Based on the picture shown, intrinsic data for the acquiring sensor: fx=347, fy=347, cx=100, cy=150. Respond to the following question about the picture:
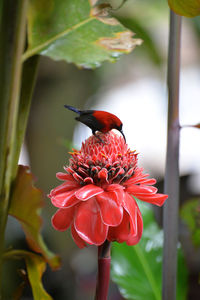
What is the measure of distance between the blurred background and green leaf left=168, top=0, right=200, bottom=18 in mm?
420

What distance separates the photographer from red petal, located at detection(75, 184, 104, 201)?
0.17m

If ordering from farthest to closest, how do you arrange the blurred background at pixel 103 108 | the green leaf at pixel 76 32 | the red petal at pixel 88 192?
the blurred background at pixel 103 108 → the green leaf at pixel 76 32 → the red petal at pixel 88 192

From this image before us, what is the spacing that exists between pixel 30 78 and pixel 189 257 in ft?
2.72

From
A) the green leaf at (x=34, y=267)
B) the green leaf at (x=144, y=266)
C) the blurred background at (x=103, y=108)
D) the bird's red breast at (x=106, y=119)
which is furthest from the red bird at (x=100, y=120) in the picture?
the blurred background at (x=103, y=108)

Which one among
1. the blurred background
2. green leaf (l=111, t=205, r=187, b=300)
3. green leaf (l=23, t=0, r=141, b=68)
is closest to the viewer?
green leaf (l=23, t=0, r=141, b=68)

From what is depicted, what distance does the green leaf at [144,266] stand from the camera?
38 cm

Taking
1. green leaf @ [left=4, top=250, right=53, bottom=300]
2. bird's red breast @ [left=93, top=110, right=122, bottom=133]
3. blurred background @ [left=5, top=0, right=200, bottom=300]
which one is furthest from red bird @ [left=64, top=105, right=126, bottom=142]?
blurred background @ [left=5, top=0, right=200, bottom=300]

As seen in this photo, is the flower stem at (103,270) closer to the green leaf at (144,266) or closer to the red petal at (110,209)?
the red petal at (110,209)

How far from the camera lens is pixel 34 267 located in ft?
0.87

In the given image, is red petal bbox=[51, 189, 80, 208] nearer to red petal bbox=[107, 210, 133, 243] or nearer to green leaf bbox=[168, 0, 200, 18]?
red petal bbox=[107, 210, 133, 243]

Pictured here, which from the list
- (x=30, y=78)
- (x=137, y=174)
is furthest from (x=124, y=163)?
(x=30, y=78)

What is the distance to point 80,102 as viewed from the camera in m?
1.01

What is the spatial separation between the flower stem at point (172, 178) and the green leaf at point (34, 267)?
0.10m

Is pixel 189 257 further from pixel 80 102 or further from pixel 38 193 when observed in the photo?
pixel 38 193
